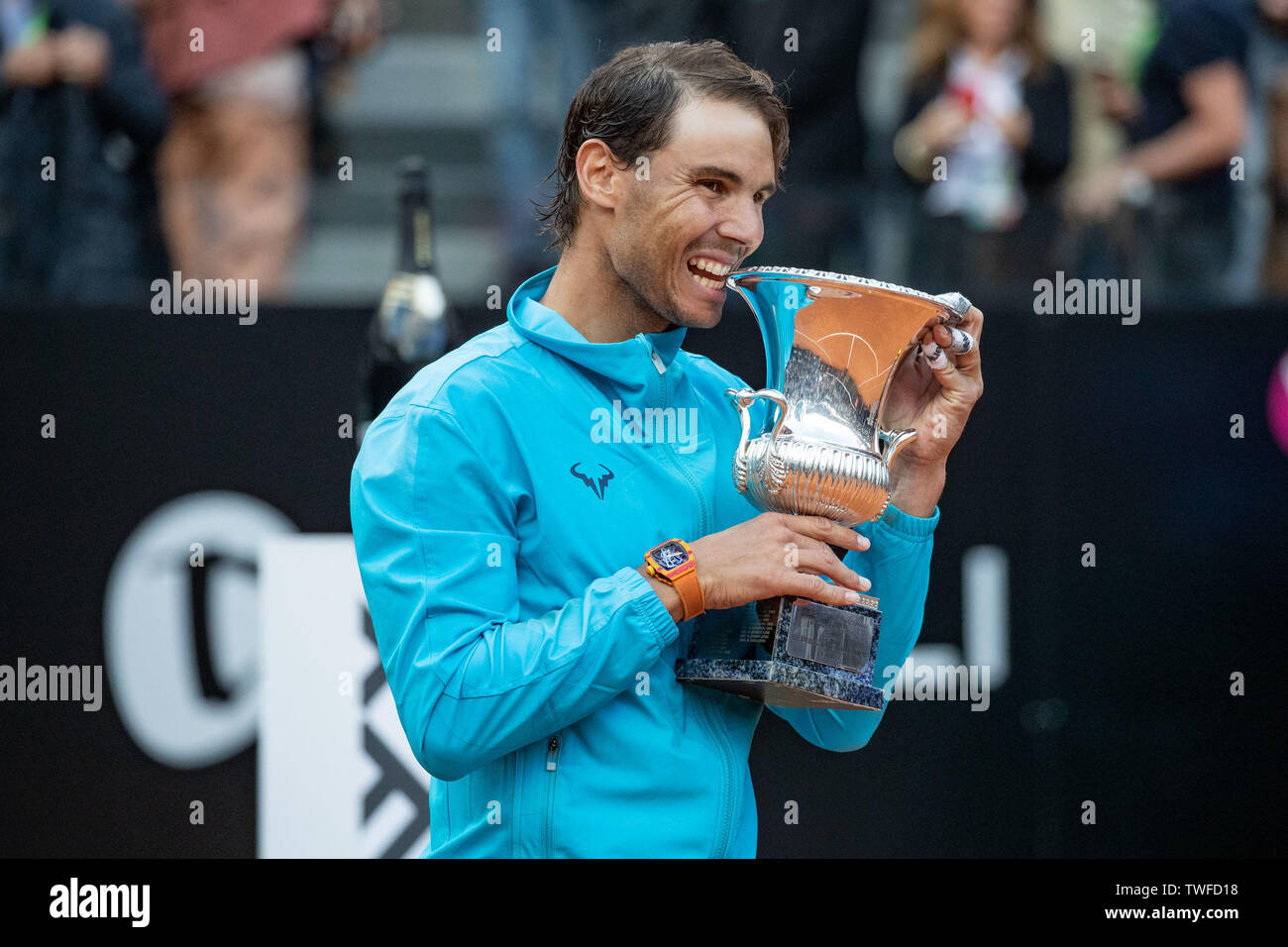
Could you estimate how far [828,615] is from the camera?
7.54ft

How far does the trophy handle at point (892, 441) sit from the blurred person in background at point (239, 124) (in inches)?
98.2

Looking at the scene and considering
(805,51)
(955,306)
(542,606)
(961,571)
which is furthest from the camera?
(805,51)

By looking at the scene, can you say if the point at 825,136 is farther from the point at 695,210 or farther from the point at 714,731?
the point at 714,731

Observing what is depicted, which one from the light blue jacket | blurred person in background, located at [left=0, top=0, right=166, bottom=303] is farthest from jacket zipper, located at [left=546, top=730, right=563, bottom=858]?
blurred person in background, located at [left=0, top=0, right=166, bottom=303]

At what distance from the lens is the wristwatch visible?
6.92 ft

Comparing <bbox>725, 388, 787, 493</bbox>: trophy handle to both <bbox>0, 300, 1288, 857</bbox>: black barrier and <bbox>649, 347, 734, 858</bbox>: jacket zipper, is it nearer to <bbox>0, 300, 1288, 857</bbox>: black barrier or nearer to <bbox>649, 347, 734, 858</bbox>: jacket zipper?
<bbox>649, 347, 734, 858</bbox>: jacket zipper

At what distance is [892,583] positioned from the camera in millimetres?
2447

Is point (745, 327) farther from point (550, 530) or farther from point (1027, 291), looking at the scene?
point (550, 530)

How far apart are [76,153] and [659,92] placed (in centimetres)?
298

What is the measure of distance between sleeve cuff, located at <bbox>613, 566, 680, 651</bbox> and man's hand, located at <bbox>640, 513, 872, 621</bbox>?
0.04ft

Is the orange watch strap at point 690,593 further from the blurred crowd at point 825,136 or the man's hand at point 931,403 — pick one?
the blurred crowd at point 825,136

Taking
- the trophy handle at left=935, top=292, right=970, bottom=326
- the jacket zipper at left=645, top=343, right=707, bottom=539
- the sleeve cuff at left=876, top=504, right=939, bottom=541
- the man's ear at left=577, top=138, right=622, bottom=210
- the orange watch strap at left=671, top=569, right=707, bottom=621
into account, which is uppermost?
the man's ear at left=577, top=138, right=622, bottom=210

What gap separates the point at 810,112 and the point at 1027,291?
1190mm

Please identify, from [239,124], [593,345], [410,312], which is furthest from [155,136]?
[593,345]
